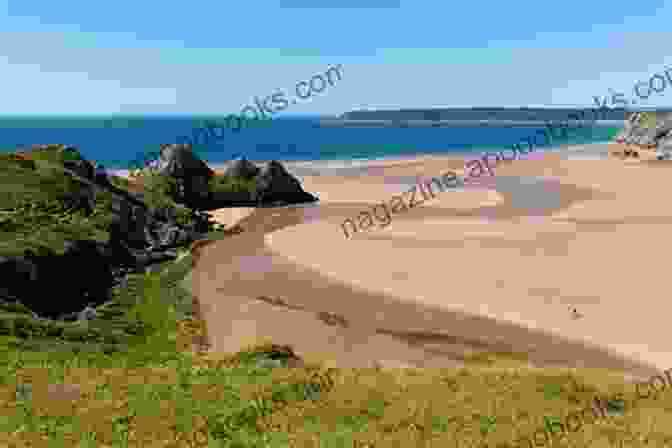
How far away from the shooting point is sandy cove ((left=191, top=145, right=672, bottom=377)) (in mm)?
33406

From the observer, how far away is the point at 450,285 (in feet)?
144

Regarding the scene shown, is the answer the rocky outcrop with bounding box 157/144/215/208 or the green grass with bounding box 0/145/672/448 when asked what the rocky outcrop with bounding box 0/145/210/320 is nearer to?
the rocky outcrop with bounding box 157/144/215/208

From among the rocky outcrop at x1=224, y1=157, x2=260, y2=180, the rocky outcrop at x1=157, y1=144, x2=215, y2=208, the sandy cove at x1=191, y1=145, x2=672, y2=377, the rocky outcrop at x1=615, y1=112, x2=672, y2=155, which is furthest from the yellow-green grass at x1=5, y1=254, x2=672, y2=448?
the rocky outcrop at x1=615, y1=112, x2=672, y2=155

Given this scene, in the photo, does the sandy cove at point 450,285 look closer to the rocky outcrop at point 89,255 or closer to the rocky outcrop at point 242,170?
the rocky outcrop at point 89,255

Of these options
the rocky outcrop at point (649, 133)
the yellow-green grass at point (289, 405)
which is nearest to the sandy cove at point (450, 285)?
the yellow-green grass at point (289, 405)

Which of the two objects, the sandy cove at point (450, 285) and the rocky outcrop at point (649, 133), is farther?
the rocky outcrop at point (649, 133)

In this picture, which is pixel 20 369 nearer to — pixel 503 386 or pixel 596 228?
pixel 503 386

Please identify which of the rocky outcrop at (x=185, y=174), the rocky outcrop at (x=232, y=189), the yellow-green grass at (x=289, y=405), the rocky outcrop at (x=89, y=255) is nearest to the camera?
the yellow-green grass at (x=289, y=405)

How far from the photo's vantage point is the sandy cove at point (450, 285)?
33.4 m

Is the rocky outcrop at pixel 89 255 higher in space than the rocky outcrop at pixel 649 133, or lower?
lower

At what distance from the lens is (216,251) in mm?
56406

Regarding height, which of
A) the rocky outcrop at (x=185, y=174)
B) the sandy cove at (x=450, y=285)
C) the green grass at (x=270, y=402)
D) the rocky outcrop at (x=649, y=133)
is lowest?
the sandy cove at (x=450, y=285)

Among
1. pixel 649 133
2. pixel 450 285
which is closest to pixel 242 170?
pixel 450 285

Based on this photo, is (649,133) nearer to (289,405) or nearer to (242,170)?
(242,170)
